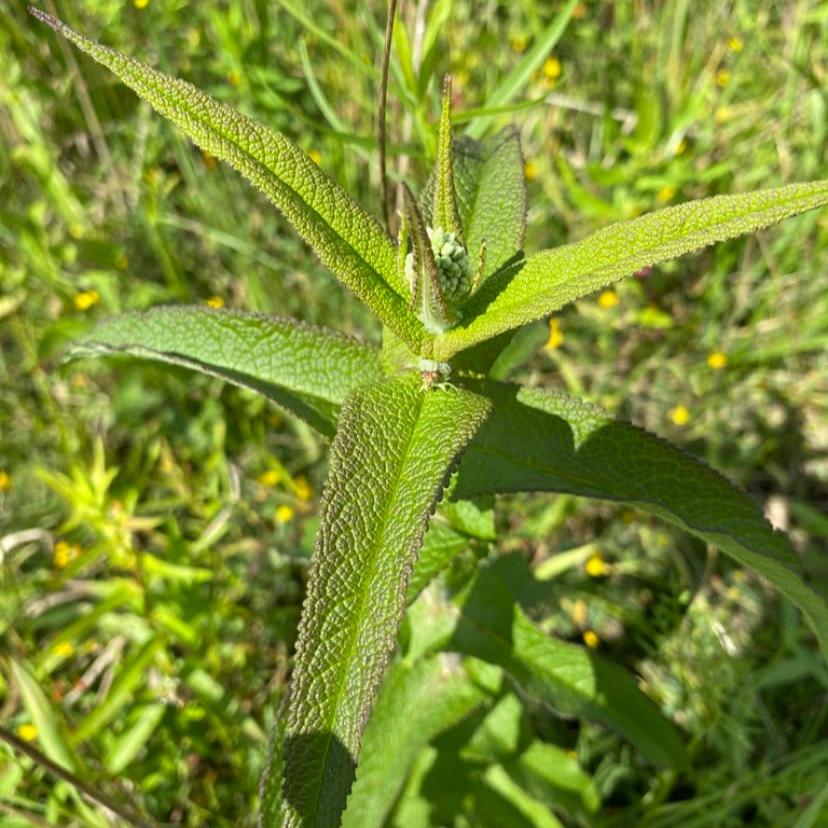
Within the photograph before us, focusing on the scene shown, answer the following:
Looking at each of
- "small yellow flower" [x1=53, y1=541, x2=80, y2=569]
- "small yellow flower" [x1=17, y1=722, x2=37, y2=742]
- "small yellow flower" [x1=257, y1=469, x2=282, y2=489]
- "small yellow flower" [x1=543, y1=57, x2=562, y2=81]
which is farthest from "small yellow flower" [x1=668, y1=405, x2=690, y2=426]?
"small yellow flower" [x1=17, y1=722, x2=37, y2=742]

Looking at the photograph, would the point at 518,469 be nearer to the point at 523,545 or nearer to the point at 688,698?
the point at 688,698

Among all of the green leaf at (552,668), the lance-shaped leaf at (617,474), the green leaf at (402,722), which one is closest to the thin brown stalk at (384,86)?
the lance-shaped leaf at (617,474)

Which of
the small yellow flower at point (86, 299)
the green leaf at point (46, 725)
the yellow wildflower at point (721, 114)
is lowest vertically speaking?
the green leaf at point (46, 725)

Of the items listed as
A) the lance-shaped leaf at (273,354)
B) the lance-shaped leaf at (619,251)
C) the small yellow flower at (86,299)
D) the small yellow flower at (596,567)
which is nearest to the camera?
the lance-shaped leaf at (619,251)

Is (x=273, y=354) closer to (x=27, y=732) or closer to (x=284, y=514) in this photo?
(x=284, y=514)

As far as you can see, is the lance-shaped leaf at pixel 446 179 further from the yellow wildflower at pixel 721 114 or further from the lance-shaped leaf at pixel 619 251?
the yellow wildflower at pixel 721 114
